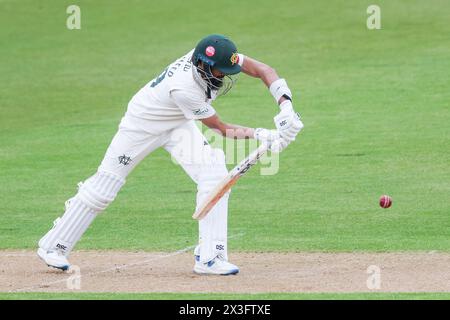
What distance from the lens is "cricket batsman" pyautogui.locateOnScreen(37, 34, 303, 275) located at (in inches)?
379

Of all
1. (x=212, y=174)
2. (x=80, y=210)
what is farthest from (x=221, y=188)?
(x=80, y=210)

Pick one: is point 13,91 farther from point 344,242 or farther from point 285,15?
point 344,242

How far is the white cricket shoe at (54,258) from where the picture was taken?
32.7 feet

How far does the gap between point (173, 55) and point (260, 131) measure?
47.0 feet

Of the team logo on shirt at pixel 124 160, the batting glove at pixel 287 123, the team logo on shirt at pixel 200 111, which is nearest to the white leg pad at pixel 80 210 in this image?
the team logo on shirt at pixel 124 160

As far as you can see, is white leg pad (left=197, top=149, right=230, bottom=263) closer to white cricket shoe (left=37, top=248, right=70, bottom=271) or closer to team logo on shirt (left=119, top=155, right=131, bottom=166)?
team logo on shirt (left=119, top=155, right=131, bottom=166)

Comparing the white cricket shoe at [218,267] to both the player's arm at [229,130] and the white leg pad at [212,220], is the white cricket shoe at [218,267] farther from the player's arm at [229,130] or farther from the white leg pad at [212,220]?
the player's arm at [229,130]

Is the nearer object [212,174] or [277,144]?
[277,144]

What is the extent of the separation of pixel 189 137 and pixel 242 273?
1261 mm

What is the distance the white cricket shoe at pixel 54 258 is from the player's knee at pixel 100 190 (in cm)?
51

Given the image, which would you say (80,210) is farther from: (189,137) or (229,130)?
(229,130)

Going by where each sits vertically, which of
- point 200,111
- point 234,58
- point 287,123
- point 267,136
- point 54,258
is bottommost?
point 54,258

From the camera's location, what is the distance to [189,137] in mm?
9945

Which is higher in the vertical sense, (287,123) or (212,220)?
(287,123)
